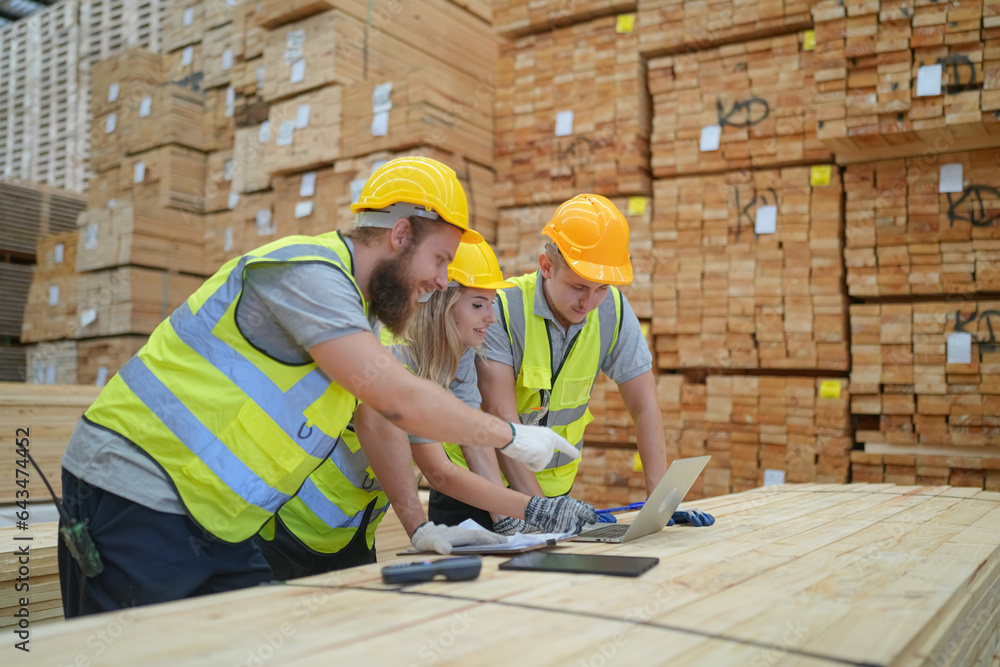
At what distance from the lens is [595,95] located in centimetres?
685

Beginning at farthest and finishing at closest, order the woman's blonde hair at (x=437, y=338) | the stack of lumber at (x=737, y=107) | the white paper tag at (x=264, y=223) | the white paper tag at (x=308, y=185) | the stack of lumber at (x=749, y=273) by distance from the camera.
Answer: the white paper tag at (x=264, y=223) < the white paper tag at (x=308, y=185) < the stack of lumber at (x=737, y=107) < the stack of lumber at (x=749, y=273) < the woman's blonde hair at (x=437, y=338)

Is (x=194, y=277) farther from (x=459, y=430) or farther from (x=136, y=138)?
(x=459, y=430)

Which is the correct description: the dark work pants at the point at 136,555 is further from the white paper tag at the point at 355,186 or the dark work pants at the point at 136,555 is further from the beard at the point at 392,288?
the white paper tag at the point at 355,186

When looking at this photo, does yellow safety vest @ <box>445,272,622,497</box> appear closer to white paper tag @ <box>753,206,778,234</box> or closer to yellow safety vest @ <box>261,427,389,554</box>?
yellow safety vest @ <box>261,427,389,554</box>

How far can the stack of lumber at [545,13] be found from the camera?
6879mm

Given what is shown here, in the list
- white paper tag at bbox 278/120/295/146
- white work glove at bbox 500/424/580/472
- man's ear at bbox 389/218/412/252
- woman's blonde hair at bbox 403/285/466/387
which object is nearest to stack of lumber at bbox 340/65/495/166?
white paper tag at bbox 278/120/295/146

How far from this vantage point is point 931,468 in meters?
5.48

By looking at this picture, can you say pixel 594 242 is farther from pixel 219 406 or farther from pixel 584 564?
pixel 219 406

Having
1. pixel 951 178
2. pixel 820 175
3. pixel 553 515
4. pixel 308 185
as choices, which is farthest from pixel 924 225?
pixel 308 185

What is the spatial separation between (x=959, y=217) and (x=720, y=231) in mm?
1598

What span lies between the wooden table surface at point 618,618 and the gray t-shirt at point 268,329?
46 cm

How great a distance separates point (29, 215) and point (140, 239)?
3182mm

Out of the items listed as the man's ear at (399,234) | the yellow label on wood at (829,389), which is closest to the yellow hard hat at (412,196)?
the man's ear at (399,234)

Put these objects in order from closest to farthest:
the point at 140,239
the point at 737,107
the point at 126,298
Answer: the point at 737,107, the point at 126,298, the point at 140,239
